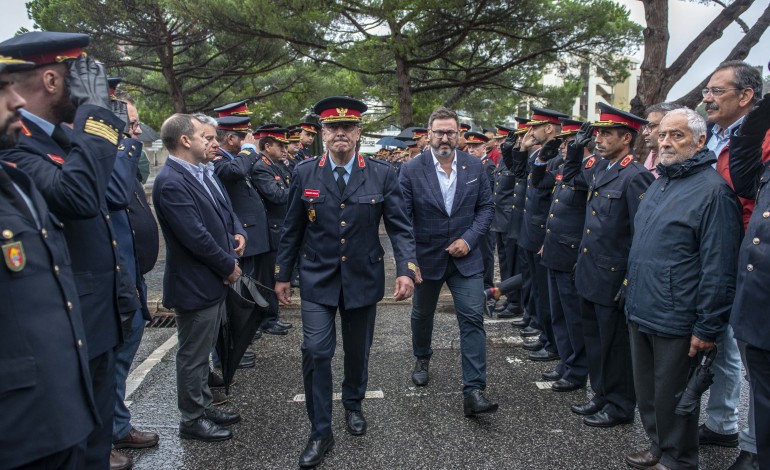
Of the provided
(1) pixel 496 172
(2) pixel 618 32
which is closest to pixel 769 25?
(2) pixel 618 32

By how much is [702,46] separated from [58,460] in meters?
10.1

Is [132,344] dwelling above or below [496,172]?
below

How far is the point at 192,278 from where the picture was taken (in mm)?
3395

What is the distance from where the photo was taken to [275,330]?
5723 millimetres

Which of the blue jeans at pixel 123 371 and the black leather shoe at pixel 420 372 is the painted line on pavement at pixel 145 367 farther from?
the black leather shoe at pixel 420 372

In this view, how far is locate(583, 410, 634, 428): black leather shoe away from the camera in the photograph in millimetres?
3545

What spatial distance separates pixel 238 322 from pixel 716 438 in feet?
10.5

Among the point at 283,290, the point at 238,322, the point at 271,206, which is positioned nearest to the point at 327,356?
the point at 283,290

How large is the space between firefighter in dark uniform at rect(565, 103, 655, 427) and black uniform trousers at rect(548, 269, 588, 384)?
31cm

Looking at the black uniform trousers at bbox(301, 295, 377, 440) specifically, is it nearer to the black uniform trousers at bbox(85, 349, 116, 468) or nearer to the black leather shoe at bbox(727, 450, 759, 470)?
the black uniform trousers at bbox(85, 349, 116, 468)

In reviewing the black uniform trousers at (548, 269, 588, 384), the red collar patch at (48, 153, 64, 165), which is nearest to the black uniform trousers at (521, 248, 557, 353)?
the black uniform trousers at (548, 269, 588, 384)

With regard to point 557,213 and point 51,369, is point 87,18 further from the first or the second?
point 51,369

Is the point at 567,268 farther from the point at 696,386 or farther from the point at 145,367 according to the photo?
the point at 145,367

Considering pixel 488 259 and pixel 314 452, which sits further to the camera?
pixel 488 259
